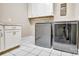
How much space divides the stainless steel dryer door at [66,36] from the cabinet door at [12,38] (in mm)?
809

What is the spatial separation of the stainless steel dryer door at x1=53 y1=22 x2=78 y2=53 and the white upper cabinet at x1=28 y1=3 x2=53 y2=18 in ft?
1.05

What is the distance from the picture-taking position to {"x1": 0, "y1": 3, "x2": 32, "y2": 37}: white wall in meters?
1.99

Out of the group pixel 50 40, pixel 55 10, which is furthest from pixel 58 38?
pixel 55 10

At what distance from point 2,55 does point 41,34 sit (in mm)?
1032

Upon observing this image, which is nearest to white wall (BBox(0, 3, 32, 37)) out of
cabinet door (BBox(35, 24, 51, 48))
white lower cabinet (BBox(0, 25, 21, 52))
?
white lower cabinet (BBox(0, 25, 21, 52))

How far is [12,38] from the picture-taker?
82.5 inches

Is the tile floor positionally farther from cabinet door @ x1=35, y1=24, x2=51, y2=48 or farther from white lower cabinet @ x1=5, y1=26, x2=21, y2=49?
cabinet door @ x1=35, y1=24, x2=51, y2=48

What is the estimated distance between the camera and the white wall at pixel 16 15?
199 centimetres

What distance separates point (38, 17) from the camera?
2266 mm

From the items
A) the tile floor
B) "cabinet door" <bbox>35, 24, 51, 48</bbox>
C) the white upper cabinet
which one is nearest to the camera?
the tile floor

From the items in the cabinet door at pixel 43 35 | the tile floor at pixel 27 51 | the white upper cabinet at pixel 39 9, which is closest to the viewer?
the tile floor at pixel 27 51

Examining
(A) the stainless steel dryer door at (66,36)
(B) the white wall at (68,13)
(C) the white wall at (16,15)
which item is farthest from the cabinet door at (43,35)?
(C) the white wall at (16,15)

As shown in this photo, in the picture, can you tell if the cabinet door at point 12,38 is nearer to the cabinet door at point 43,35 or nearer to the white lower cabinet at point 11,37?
the white lower cabinet at point 11,37

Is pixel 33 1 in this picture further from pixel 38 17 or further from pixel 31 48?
pixel 31 48
